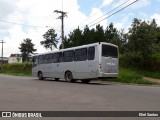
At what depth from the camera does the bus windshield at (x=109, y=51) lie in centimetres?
2541

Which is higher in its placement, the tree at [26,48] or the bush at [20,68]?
the tree at [26,48]

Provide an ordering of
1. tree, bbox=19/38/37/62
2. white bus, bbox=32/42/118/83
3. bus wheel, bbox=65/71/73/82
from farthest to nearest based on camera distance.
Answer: tree, bbox=19/38/37/62, bus wheel, bbox=65/71/73/82, white bus, bbox=32/42/118/83

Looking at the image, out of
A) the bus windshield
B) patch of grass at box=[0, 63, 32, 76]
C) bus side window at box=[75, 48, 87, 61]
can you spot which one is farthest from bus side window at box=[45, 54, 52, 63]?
patch of grass at box=[0, 63, 32, 76]

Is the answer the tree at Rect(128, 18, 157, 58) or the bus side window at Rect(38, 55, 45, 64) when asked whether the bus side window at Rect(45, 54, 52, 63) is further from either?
the tree at Rect(128, 18, 157, 58)

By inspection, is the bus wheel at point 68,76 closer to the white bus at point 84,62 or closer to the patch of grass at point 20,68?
the white bus at point 84,62

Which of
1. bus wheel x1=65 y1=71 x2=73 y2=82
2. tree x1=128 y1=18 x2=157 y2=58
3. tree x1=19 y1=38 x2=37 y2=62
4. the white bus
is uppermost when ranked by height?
tree x1=19 y1=38 x2=37 y2=62

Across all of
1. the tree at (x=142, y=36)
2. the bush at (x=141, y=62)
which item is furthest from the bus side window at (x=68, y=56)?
the bush at (x=141, y=62)

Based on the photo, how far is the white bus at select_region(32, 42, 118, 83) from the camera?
25.3 m

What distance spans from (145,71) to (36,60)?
456 inches

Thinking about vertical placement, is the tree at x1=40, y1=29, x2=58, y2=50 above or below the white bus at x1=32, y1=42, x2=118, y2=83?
above

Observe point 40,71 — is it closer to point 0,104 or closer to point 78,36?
point 0,104

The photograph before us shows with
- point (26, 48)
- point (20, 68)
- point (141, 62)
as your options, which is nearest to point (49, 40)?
point (26, 48)

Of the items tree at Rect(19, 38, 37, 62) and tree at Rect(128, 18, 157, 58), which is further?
tree at Rect(19, 38, 37, 62)

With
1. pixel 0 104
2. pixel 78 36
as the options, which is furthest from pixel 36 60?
pixel 78 36
